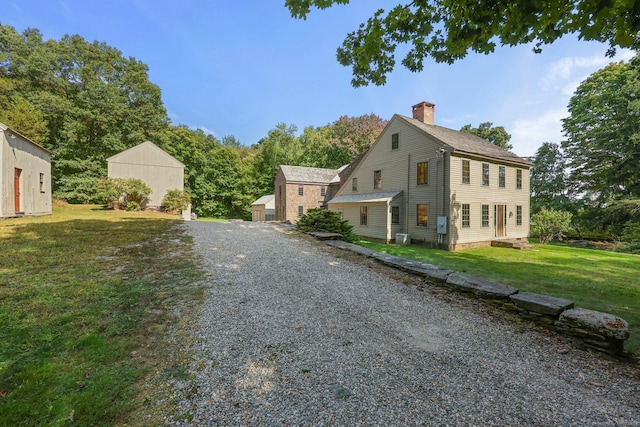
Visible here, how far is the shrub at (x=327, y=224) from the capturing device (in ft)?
37.0

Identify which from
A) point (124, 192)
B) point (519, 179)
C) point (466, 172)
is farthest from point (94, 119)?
point (519, 179)

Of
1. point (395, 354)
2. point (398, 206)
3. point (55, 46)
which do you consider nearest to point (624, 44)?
point (395, 354)

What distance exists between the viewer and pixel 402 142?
16.7 metres

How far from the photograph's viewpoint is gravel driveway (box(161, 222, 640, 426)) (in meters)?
2.24

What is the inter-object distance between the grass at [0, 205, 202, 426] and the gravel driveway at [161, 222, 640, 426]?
0.52 m

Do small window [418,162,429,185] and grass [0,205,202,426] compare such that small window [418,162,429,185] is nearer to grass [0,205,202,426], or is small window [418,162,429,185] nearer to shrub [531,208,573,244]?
shrub [531,208,573,244]

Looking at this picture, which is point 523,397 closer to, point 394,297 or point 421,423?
point 421,423

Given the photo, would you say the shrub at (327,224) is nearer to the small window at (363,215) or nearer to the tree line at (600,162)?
the small window at (363,215)

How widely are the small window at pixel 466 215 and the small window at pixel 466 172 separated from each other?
4.41ft

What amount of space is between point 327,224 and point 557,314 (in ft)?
27.1

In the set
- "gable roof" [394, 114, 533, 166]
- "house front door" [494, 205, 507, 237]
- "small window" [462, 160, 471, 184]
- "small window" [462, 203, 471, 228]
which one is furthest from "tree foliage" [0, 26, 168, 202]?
"house front door" [494, 205, 507, 237]

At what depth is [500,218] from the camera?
1656 cm

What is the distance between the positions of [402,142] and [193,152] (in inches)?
1068

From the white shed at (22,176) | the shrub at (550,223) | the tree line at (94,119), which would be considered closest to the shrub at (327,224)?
the white shed at (22,176)
